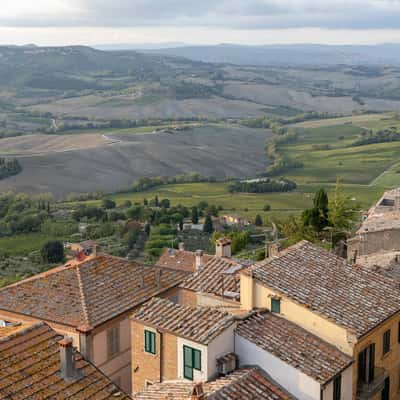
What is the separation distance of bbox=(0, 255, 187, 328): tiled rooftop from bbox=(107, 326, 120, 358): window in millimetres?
523

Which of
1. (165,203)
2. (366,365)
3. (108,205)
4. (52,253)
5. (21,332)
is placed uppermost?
(21,332)

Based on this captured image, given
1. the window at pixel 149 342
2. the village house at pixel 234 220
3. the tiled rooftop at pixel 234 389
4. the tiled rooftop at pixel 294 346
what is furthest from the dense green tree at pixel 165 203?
the tiled rooftop at pixel 234 389

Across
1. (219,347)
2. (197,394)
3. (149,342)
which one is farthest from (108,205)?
(197,394)

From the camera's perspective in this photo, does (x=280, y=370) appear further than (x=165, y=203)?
No

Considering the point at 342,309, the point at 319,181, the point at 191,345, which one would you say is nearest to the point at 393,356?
the point at 342,309

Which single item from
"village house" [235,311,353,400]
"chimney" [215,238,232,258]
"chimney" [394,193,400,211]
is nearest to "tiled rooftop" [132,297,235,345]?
"village house" [235,311,353,400]

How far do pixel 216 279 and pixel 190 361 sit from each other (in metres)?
6.54

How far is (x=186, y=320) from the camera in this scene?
18.3 metres

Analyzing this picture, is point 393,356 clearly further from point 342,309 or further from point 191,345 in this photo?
point 191,345

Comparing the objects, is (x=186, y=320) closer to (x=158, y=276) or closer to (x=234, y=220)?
(x=158, y=276)

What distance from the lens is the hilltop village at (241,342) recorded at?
14570 mm

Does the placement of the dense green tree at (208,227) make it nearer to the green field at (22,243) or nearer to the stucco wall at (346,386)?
the green field at (22,243)

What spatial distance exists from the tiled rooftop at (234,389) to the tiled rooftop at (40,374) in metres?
2.31

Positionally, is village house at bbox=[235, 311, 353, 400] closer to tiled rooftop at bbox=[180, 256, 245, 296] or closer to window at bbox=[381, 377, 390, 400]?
window at bbox=[381, 377, 390, 400]
